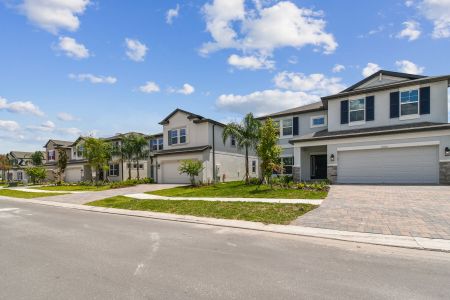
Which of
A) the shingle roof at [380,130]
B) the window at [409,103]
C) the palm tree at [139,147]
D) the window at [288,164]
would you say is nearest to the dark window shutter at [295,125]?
the window at [288,164]

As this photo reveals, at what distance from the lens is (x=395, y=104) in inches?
802

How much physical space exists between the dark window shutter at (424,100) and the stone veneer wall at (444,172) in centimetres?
406

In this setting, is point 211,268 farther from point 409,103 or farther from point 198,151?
point 198,151

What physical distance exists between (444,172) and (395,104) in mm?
5788

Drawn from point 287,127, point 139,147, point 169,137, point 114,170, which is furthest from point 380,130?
point 114,170

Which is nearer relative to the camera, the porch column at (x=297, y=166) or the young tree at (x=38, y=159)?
the porch column at (x=297, y=166)

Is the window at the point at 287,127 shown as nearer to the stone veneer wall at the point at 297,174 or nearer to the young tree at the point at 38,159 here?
the stone veneer wall at the point at 297,174

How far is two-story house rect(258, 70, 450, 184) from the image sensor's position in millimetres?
18016

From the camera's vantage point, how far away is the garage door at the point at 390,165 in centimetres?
1809

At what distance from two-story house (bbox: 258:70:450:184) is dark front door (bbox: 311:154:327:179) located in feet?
8.72

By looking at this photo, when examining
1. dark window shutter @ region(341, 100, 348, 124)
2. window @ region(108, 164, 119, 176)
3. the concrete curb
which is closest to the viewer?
the concrete curb

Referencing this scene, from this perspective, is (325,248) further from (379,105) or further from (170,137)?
(170,137)

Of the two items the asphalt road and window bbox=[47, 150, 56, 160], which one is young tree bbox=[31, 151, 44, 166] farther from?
the asphalt road

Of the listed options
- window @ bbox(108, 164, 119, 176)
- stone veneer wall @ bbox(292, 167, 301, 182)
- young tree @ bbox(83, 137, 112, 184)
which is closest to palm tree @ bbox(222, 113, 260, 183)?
stone veneer wall @ bbox(292, 167, 301, 182)
